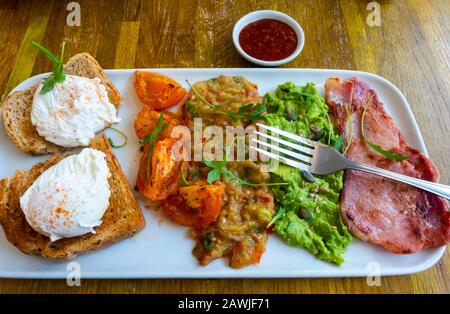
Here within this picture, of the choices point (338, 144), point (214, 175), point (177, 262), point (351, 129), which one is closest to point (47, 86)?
point (214, 175)

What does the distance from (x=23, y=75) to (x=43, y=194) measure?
5.34 feet

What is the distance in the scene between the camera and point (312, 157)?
255cm

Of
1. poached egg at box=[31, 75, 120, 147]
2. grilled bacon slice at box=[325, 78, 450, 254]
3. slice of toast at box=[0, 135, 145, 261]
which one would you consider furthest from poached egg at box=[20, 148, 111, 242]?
grilled bacon slice at box=[325, 78, 450, 254]

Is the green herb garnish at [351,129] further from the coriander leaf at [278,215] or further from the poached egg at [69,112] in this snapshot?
the poached egg at [69,112]

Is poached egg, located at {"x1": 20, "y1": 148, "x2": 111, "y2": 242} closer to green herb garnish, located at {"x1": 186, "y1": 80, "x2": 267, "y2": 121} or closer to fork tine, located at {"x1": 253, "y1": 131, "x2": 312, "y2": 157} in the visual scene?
green herb garnish, located at {"x1": 186, "y1": 80, "x2": 267, "y2": 121}

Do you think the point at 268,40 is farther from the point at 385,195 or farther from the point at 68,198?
the point at 68,198

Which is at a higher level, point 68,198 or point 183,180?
point 183,180

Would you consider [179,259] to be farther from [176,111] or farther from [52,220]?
[176,111]

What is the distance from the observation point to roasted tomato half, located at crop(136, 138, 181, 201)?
7.84 ft

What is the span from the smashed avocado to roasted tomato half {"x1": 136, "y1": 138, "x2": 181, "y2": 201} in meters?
0.67

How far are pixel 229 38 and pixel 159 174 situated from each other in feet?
5.80

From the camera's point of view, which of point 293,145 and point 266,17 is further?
point 266,17

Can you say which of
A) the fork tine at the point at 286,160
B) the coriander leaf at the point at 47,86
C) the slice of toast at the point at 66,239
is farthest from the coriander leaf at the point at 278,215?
the coriander leaf at the point at 47,86
